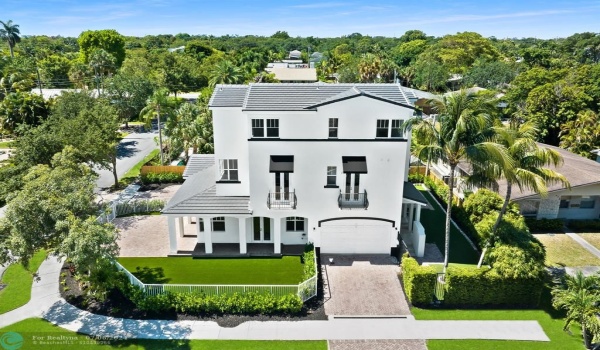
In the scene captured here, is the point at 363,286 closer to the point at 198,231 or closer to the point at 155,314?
the point at 155,314

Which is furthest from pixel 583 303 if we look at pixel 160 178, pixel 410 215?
pixel 160 178

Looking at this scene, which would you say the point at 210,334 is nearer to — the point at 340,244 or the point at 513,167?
the point at 340,244

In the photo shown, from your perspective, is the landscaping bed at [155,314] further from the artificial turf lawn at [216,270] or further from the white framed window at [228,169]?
the white framed window at [228,169]

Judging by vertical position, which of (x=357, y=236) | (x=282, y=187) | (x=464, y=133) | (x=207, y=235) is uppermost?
(x=464, y=133)

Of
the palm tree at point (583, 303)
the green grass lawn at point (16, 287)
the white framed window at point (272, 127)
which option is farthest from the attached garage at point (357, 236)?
A: the green grass lawn at point (16, 287)

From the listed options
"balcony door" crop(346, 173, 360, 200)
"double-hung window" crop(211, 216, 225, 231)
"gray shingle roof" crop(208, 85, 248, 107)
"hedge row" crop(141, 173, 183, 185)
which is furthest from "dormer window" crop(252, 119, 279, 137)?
"hedge row" crop(141, 173, 183, 185)
